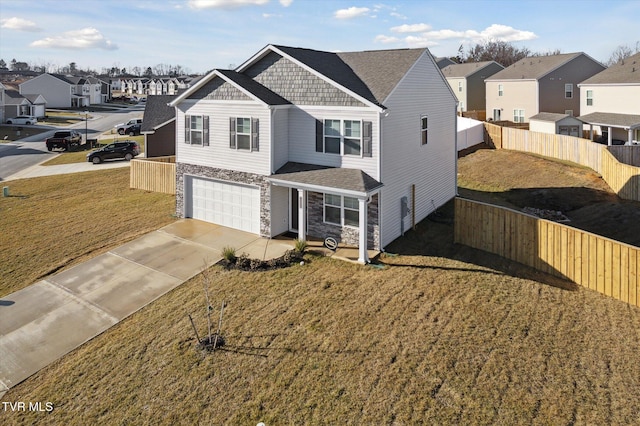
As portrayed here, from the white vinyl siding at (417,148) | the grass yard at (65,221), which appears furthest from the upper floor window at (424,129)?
the grass yard at (65,221)

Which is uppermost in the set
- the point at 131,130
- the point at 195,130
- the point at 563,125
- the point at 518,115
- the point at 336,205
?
the point at 518,115

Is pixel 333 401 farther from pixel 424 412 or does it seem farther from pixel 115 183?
pixel 115 183

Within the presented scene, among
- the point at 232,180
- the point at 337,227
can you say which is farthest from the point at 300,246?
the point at 232,180

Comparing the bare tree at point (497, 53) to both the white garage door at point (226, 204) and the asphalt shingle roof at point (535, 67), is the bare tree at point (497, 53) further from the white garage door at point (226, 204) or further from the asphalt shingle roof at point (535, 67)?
the white garage door at point (226, 204)

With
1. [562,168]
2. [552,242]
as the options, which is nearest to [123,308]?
[552,242]

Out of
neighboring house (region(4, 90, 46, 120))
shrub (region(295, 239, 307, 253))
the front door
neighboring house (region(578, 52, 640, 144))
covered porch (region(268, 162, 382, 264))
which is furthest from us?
neighboring house (region(4, 90, 46, 120))

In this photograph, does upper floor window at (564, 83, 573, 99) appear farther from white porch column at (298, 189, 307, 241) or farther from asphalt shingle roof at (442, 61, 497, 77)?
white porch column at (298, 189, 307, 241)

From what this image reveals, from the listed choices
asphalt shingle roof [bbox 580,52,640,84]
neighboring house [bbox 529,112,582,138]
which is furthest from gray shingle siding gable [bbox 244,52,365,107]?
asphalt shingle roof [bbox 580,52,640,84]

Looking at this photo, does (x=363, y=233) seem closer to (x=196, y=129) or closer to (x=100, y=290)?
(x=100, y=290)

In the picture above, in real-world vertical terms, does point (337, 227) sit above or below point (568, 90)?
below
